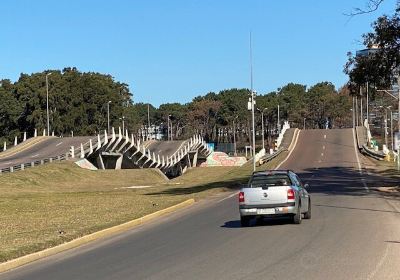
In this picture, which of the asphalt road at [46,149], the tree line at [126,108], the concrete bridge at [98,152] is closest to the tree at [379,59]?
the concrete bridge at [98,152]

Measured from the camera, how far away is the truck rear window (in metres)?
18.2

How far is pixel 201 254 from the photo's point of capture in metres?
12.8

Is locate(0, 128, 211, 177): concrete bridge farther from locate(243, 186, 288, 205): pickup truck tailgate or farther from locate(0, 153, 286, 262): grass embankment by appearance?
locate(243, 186, 288, 205): pickup truck tailgate

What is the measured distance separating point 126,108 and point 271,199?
487ft

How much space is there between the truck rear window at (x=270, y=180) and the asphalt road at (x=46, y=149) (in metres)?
50.4

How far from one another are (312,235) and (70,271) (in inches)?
248

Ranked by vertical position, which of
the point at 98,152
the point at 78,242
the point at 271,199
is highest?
the point at 98,152

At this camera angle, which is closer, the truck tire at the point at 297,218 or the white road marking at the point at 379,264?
the white road marking at the point at 379,264

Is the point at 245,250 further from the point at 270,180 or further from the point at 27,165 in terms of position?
the point at 27,165

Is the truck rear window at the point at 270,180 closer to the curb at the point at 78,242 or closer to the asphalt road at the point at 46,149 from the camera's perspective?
the curb at the point at 78,242

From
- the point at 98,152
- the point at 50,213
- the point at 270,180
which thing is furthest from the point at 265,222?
the point at 98,152

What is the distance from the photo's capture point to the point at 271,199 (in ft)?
58.1

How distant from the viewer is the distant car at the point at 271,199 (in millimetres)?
17578

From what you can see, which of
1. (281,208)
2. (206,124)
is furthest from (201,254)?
(206,124)
